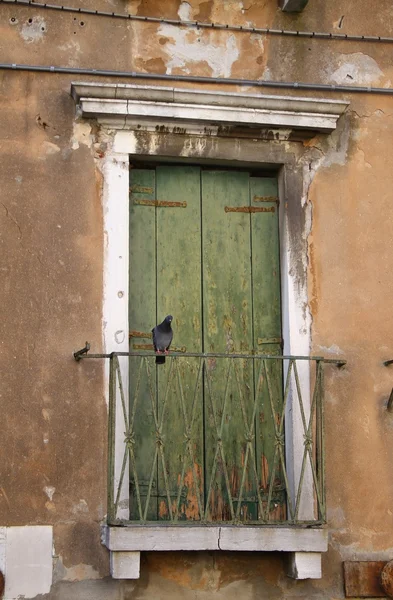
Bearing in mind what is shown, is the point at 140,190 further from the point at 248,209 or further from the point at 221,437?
the point at 221,437

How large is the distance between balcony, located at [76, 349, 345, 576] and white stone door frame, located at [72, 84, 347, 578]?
0.17 feet

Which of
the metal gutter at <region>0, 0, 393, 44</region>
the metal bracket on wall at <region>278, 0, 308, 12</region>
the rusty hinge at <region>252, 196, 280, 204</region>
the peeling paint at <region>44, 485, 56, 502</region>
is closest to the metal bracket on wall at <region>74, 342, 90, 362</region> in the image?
the peeling paint at <region>44, 485, 56, 502</region>

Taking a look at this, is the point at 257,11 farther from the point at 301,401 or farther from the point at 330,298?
the point at 301,401

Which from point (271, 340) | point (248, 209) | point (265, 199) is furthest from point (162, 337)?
point (265, 199)

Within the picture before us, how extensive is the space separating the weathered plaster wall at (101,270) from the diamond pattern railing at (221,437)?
184mm

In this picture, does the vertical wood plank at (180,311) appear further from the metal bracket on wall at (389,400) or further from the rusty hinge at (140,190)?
the metal bracket on wall at (389,400)

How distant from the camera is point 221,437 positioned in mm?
6980

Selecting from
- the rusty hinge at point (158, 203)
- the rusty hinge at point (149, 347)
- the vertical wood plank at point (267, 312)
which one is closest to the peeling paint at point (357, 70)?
the vertical wood plank at point (267, 312)

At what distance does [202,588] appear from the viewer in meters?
6.79

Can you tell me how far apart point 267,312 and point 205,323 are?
0.42 meters

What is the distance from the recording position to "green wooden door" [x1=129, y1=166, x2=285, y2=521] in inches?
278

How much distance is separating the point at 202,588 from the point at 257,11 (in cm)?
380

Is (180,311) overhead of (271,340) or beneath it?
overhead

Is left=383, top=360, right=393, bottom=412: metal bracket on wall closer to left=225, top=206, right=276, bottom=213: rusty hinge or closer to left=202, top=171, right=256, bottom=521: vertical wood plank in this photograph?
left=202, top=171, right=256, bottom=521: vertical wood plank
